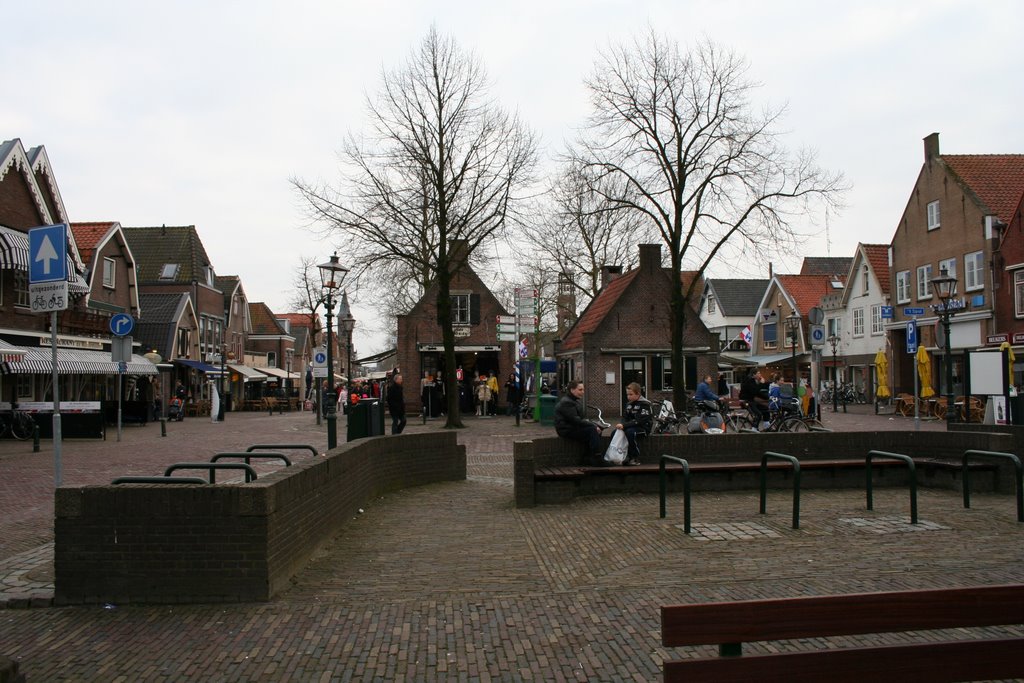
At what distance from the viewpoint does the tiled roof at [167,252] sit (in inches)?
2167

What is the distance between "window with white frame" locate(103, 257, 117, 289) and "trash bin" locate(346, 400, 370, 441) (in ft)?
94.8

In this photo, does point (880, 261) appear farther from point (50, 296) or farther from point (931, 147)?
point (50, 296)

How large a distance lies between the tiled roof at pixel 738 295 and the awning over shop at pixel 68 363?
52778mm

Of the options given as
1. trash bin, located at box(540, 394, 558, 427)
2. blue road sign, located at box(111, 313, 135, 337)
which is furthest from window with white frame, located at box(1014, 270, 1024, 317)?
blue road sign, located at box(111, 313, 135, 337)

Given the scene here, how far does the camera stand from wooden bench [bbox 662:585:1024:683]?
125 inches

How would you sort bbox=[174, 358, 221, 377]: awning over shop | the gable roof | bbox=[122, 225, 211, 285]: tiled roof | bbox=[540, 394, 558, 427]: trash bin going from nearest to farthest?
bbox=[540, 394, 558, 427]: trash bin → bbox=[174, 358, 221, 377]: awning over shop → bbox=[122, 225, 211, 285]: tiled roof → the gable roof

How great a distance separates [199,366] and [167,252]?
9.78 m

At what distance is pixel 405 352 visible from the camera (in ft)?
129

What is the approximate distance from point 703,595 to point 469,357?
119 ft

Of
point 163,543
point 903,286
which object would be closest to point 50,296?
point 163,543

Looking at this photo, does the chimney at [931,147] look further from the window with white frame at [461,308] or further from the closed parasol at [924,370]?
the window with white frame at [461,308]

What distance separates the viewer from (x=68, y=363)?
95.3 feet

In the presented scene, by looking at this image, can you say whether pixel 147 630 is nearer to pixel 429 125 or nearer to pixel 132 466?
pixel 132 466

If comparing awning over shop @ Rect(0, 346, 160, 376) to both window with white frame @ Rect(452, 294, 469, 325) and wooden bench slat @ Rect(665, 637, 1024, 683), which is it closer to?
window with white frame @ Rect(452, 294, 469, 325)
